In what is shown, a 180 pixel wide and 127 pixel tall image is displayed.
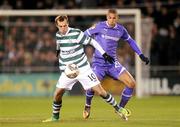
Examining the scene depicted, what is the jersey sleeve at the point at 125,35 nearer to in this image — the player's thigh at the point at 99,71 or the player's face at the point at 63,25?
the player's thigh at the point at 99,71

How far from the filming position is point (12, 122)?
13750 millimetres

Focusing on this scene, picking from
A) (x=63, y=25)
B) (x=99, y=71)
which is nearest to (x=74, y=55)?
(x=63, y=25)

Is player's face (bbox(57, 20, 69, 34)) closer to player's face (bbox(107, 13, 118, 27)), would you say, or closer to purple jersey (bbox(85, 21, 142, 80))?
player's face (bbox(107, 13, 118, 27))

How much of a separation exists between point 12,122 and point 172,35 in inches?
531

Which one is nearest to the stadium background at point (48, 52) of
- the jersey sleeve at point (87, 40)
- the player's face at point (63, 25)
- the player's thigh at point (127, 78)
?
the player's thigh at point (127, 78)

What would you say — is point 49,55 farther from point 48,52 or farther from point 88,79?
point 88,79

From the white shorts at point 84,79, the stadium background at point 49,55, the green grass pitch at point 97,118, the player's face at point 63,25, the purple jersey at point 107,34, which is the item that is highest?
the player's face at point 63,25

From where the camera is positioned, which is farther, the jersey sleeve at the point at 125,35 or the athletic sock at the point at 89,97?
the jersey sleeve at the point at 125,35

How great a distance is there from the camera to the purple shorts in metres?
15.1

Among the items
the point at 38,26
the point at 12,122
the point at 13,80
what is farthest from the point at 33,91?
the point at 12,122

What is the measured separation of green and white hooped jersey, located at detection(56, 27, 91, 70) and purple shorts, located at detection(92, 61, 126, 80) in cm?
167

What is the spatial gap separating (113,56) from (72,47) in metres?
2.22

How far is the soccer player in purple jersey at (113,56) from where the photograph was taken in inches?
590

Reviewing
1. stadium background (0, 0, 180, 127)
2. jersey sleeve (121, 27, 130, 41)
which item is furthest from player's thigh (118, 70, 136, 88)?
stadium background (0, 0, 180, 127)
